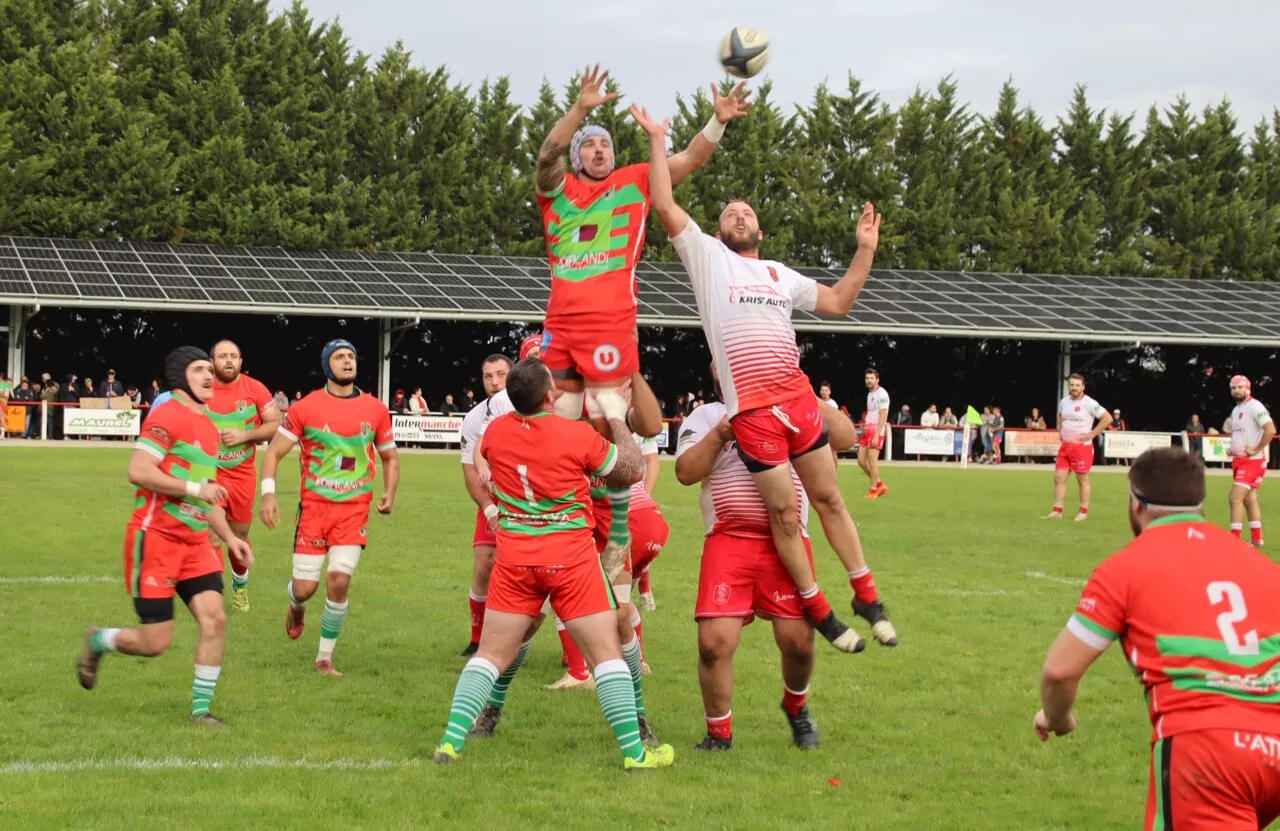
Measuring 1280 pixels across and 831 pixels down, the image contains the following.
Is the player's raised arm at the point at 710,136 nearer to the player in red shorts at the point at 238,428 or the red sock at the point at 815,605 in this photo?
the red sock at the point at 815,605

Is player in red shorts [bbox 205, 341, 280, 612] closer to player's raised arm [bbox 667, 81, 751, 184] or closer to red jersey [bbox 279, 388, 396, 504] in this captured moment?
red jersey [bbox 279, 388, 396, 504]

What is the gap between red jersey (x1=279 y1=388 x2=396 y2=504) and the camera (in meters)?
9.49

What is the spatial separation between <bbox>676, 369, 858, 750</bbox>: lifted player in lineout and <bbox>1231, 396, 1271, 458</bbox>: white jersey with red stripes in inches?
511

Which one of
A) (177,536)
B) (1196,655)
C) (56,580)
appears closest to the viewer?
(1196,655)

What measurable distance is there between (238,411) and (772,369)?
5.70 m

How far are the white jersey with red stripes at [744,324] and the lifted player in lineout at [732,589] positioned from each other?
8.0 inches

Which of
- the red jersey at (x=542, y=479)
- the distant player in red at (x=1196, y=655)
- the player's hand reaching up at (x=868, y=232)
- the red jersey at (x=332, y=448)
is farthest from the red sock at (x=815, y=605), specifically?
the red jersey at (x=332, y=448)

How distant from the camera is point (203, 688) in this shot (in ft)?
25.2

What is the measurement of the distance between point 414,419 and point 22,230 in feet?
58.3

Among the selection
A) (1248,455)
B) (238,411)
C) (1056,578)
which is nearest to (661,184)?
(238,411)

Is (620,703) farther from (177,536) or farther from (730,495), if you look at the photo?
(177,536)

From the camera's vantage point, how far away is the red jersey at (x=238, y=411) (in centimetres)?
1134

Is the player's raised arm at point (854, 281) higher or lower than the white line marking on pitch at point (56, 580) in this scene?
higher

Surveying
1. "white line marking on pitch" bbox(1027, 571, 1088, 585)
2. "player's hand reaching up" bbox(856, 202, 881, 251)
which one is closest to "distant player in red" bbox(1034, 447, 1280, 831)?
"player's hand reaching up" bbox(856, 202, 881, 251)
